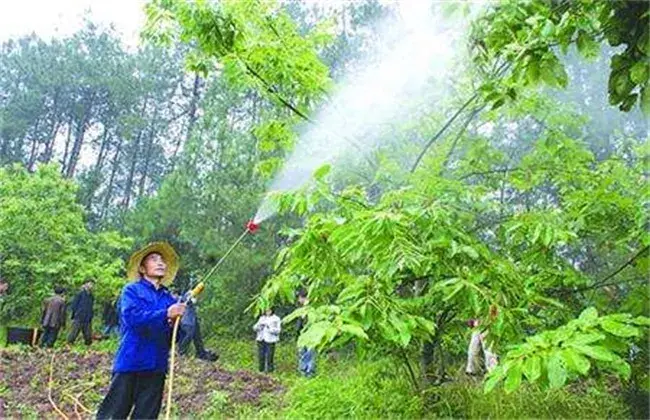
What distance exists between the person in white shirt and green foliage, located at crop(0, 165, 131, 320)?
5.79 m

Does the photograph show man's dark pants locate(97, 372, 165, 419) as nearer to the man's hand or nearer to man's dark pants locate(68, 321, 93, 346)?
the man's hand

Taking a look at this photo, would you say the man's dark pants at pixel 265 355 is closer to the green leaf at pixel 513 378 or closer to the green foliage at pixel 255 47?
the green foliage at pixel 255 47

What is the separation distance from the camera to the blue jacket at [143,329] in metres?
3.49

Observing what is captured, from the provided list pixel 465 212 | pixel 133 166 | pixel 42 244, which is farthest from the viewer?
pixel 133 166

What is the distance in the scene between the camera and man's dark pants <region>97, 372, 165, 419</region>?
3.58 meters

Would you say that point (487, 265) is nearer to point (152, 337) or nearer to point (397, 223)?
point (397, 223)

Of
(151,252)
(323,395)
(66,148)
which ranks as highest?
(66,148)

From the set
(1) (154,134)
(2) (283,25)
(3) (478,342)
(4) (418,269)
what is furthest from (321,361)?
(1) (154,134)

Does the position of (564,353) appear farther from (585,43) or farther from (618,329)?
(585,43)

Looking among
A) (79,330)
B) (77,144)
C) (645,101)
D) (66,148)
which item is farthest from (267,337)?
(66,148)

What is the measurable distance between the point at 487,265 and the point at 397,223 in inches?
27.3

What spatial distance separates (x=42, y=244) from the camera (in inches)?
579

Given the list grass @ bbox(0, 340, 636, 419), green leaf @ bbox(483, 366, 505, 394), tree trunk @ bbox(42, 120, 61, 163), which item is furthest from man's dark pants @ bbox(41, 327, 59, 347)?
tree trunk @ bbox(42, 120, 61, 163)

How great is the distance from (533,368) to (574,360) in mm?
128
